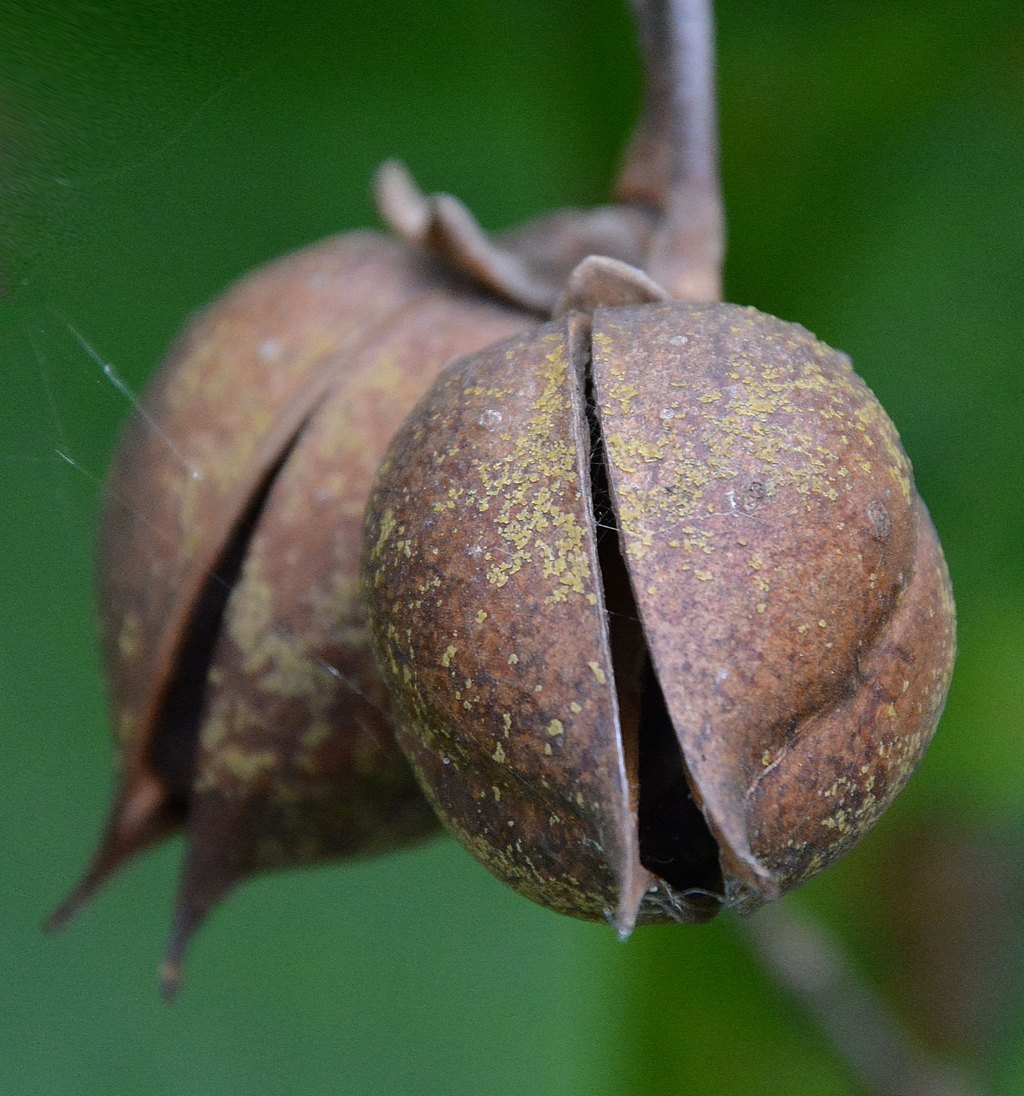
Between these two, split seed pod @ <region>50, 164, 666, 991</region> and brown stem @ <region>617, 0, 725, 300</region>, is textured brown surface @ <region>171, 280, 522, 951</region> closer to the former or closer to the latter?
split seed pod @ <region>50, 164, 666, 991</region>

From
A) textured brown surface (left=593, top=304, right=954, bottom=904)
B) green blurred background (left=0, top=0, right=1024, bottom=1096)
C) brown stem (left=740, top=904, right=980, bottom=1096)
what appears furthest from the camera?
brown stem (left=740, top=904, right=980, bottom=1096)

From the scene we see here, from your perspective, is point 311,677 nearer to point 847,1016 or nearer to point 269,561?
point 269,561

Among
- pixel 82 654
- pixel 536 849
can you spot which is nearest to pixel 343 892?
pixel 82 654

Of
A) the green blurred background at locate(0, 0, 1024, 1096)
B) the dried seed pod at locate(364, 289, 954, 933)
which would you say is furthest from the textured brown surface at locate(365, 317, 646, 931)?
the green blurred background at locate(0, 0, 1024, 1096)

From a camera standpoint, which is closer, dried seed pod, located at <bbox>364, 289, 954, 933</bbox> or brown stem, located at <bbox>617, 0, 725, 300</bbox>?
dried seed pod, located at <bbox>364, 289, 954, 933</bbox>

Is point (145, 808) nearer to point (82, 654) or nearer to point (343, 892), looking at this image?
point (82, 654)

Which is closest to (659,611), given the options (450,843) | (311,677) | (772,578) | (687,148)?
(772,578)

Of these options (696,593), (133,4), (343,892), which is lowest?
(343,892)
